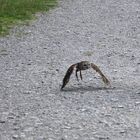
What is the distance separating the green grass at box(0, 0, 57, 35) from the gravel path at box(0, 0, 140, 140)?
43 cm

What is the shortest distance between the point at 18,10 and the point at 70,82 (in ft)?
27.8

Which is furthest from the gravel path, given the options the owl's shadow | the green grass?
the green grass

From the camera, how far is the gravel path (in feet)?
22.7

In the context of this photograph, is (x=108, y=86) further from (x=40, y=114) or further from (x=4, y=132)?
(x=4, y=132)

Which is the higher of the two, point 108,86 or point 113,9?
point 113,9

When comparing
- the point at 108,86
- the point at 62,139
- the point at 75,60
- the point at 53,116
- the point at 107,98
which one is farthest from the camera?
the point at 75,60

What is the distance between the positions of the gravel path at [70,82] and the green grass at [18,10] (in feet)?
1.41

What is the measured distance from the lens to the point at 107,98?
8094 millimetres

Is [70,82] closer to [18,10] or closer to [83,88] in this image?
[83,88]

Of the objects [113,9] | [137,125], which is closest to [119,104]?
[137,125]

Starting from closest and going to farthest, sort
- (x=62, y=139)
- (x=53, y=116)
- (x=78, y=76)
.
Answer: (x=62, y=139) → (x=53, y=116) → (x=78, y=76)

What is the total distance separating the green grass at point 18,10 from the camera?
50.6ft

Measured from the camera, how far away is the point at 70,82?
362 inches

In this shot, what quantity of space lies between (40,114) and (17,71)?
2.82 meters
